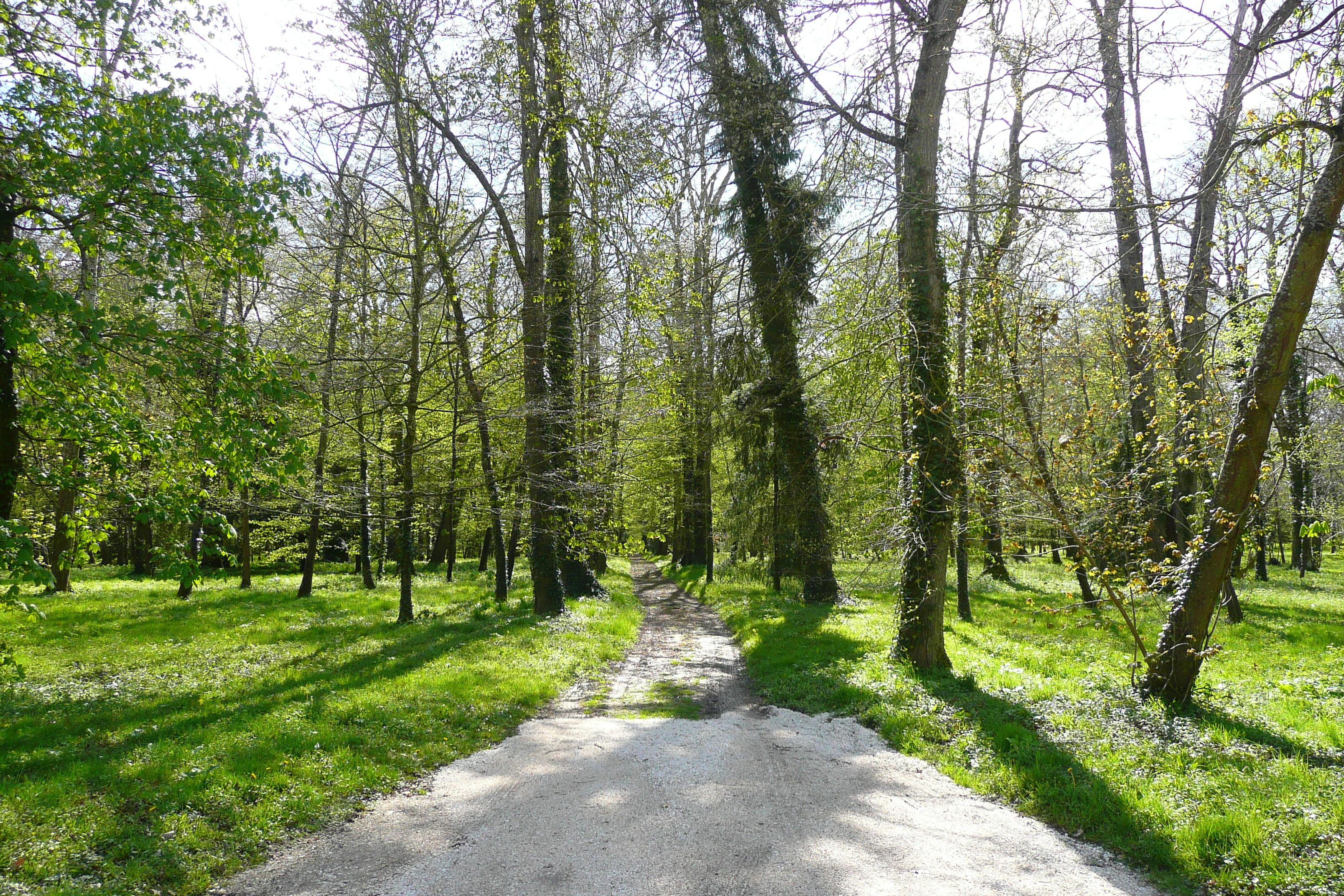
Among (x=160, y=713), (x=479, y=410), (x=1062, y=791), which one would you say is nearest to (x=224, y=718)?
(x=160, y=713)

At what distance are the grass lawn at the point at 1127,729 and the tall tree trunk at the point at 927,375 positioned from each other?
1.73 feet

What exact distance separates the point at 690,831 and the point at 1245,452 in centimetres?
597

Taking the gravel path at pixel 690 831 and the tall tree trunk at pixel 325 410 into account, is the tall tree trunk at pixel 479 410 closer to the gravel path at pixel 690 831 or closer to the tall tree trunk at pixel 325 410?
the tall tree trunk at pixel 325 410

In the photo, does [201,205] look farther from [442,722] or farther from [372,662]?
[372,662]

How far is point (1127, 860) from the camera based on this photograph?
4.42 metres

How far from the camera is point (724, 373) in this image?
42.7 feet

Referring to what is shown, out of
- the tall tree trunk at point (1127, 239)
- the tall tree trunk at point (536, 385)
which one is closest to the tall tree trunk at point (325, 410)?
the tall tree trunk at point (536, 385)

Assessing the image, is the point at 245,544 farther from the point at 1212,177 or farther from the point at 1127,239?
the point at 1127,239

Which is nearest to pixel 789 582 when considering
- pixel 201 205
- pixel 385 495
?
pixel 385 495

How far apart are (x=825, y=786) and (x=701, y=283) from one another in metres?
8.33

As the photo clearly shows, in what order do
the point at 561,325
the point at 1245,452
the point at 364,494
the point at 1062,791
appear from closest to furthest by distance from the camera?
the point at 1062,791, the point at 1245,452, the point at 364,494, the point at 561,325

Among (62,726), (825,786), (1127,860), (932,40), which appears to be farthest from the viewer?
(932,40)

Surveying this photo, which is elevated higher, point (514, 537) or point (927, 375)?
point (927, 375)

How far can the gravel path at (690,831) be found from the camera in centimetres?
411
